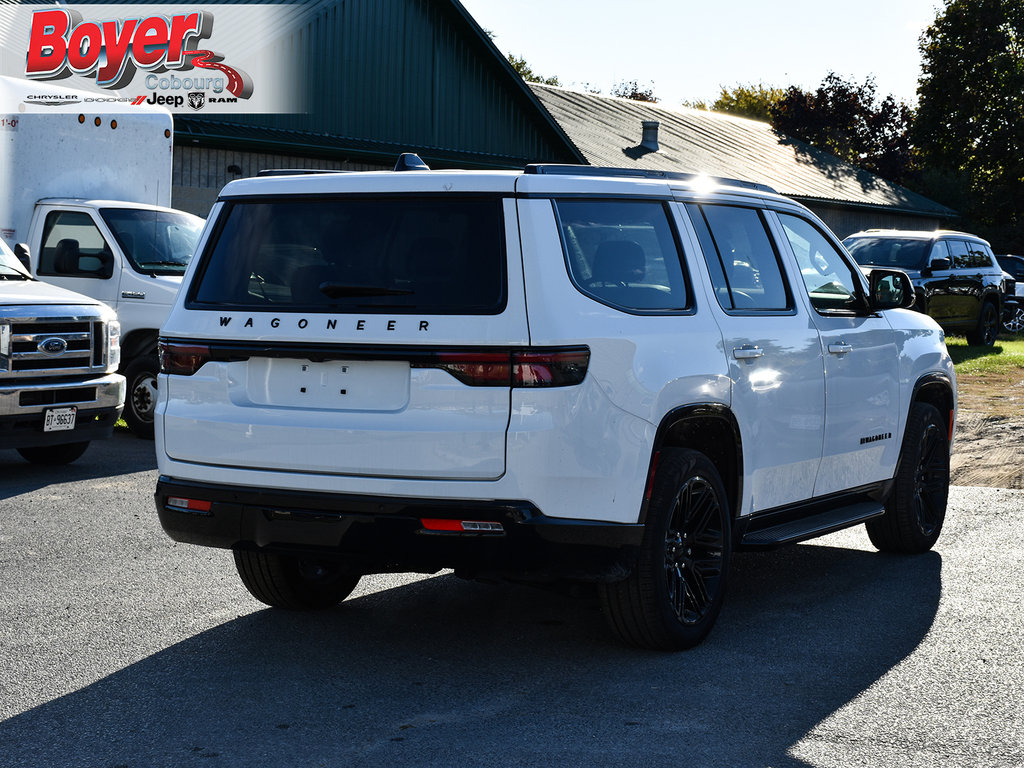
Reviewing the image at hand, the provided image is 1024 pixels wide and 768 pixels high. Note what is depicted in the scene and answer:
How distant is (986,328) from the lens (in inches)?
1025

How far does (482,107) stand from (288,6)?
4.98 meters

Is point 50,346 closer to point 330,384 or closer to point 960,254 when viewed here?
point 330,384

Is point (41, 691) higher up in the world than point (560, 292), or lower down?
lower down

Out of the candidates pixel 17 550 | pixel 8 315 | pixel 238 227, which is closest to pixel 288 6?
pixel 8 315

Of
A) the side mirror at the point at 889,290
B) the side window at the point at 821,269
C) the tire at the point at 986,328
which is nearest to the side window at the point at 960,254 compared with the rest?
the tire at the point at 986,328

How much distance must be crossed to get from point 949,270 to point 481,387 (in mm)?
20438

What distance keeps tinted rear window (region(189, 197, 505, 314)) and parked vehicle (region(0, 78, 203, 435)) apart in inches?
301

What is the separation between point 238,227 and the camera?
225 inches

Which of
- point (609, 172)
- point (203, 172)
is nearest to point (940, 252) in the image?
point (203, 172)

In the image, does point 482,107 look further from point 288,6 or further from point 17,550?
point 17,550

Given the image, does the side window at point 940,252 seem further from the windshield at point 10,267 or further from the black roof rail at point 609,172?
the black roof rail at point 609,172

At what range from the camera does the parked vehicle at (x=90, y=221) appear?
13.2 metres

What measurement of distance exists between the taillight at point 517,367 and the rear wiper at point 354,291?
1.14 ft

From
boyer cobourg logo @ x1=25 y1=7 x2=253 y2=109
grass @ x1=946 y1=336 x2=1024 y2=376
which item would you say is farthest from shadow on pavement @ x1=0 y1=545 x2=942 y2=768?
boyer cobourg logo @ x1=25 y1=7 x2=253 y2=109
